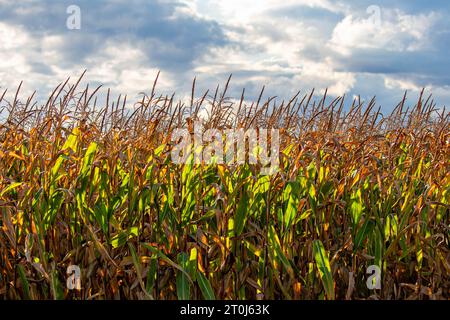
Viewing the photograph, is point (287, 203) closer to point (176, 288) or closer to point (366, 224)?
point (366, 224)

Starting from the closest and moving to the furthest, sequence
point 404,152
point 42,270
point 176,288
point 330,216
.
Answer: point 42,270
point 176,288
point 330,216
point 404,152

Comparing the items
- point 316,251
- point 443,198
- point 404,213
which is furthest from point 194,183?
point 443,198

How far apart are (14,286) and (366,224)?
7.25ft

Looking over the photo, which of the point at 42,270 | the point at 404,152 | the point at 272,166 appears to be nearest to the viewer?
the point at 42,270

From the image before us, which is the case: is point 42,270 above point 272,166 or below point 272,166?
below

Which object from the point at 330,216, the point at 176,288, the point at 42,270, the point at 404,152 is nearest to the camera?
the point at 42,270

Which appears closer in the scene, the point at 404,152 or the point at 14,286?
the point at 14,286

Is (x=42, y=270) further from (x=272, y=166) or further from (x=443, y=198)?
(x=443, y=198)

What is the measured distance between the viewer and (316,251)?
3.25 meters

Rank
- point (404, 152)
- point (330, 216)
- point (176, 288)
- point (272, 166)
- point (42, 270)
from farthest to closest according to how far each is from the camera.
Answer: point (404, 152)
point (272, 166)
point (330, 216)
point (176, 288)
point (42, 270)

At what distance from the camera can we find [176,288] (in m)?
3.40

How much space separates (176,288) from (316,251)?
0.88m
